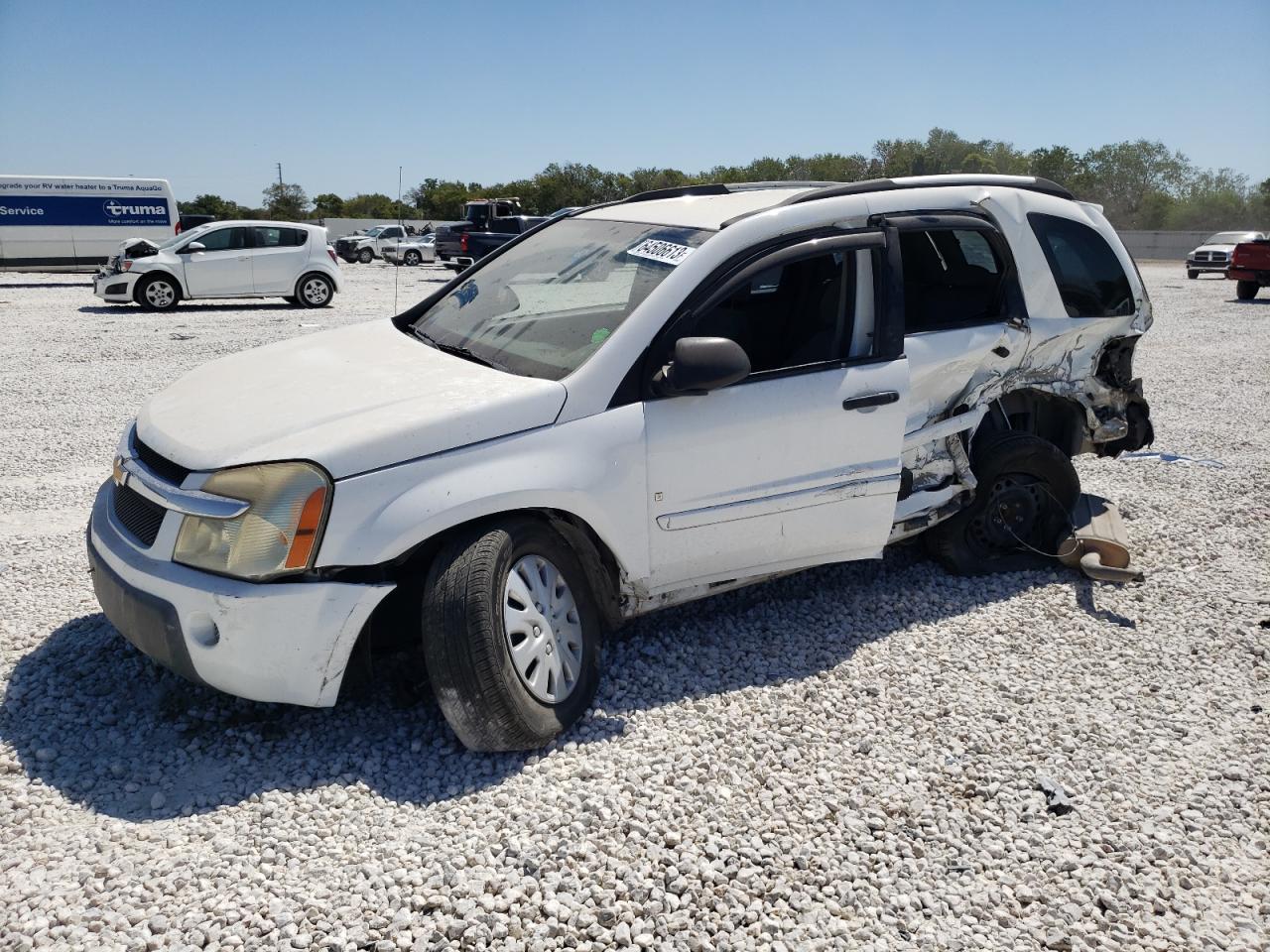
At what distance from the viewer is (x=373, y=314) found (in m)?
17.1

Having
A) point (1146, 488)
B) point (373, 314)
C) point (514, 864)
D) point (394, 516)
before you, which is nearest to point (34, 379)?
point (373, 314)

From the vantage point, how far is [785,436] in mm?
3807

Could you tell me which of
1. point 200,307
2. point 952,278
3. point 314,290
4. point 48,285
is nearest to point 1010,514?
point 952,278

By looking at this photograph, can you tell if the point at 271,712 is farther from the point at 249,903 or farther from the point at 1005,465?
the point at 1005,465

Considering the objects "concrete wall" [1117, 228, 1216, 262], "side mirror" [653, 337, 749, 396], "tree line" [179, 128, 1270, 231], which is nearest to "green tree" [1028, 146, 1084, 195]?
"tree line" [179, 128, 1270, 231]

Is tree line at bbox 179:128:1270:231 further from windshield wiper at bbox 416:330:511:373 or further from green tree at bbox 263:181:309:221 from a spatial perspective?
windshield wiper at bbox 416:330:511:373

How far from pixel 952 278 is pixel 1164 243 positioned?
54.1 metres

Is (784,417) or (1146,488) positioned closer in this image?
(784,417)

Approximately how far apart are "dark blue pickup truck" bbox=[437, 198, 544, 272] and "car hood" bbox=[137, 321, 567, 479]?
2056 cm

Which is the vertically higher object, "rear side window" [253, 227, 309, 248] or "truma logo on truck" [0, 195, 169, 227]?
"truma logo on truck" [0, 195, 169, 227]

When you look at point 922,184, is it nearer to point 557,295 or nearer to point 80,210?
point 557,295

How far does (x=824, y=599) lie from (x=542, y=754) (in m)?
1.84

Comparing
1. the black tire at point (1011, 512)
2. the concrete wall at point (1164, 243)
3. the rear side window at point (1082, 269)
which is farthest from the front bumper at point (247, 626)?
the concrete wall at point (1164, 243)

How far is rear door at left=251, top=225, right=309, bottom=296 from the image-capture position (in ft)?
58.3
